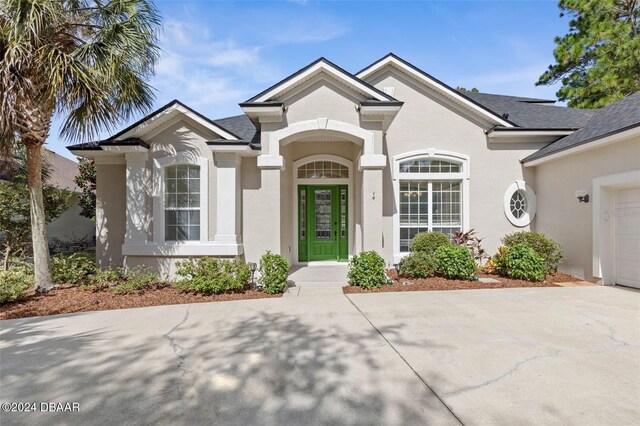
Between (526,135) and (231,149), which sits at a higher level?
(526,135)

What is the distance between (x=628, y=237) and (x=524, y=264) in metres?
2.18

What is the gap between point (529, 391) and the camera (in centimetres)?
307

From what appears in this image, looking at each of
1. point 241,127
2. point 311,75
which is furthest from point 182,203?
point 311,75

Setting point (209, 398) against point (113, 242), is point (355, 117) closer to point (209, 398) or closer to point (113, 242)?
point (209, 398)

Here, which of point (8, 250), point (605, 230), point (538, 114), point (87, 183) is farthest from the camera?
point (87, 183)

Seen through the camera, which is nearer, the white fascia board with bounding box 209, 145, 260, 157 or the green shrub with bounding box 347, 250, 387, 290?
the green shrub with bounding box 347, 250, 387, 290

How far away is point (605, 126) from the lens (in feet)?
25.7

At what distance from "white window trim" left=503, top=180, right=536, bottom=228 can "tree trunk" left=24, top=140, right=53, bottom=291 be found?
1268cm

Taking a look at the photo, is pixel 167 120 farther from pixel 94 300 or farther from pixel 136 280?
pixel 94 300

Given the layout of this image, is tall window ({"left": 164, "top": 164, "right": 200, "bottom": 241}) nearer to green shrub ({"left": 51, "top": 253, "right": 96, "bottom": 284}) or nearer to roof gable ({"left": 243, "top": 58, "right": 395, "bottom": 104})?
green shrub ({"left": 51, "top": 253, "right": 96, "bottom": 284})

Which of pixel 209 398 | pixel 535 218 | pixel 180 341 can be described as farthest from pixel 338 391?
pixel 535 218

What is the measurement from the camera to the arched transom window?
35.1 feet

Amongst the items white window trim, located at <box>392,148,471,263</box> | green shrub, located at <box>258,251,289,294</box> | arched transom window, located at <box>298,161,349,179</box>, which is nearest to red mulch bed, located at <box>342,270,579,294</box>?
green shrub, located at <box>258,251,289,294</box>

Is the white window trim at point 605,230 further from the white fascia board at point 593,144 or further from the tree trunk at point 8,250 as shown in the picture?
the tree trunk at point 8,250
